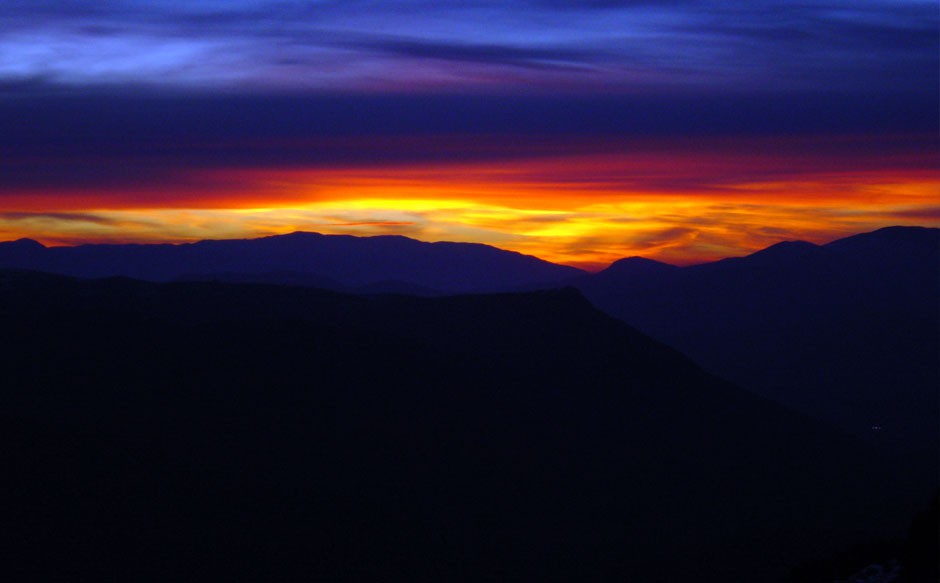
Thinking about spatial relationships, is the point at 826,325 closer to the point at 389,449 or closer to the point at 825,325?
the point at 825,325

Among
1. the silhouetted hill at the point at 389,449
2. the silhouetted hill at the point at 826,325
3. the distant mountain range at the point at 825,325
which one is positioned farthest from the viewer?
the silhouetted hill at the point at 826,325

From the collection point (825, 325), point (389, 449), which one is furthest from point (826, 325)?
point (389, 449)

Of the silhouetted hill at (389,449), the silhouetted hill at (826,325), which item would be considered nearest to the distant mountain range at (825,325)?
the silhouetted hill at (826,325)

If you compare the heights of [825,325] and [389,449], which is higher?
[825,325]

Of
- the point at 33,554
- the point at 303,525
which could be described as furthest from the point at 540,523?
the point at 33,554

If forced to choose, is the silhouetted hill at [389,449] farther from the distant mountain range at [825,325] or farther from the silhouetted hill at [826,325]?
the silhouetted hill at [826,325]

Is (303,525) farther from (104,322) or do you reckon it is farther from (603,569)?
(104,322)
